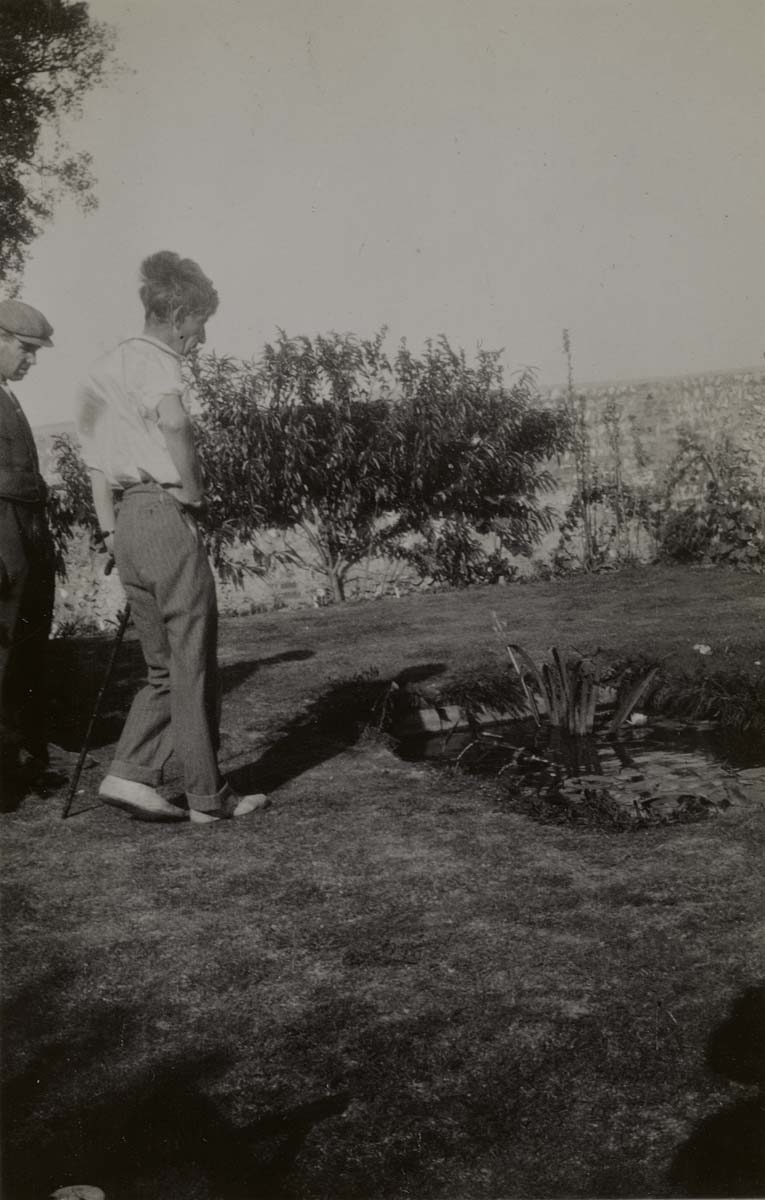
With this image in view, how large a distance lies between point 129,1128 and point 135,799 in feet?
5.60

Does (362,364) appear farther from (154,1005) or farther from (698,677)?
(154,1005)

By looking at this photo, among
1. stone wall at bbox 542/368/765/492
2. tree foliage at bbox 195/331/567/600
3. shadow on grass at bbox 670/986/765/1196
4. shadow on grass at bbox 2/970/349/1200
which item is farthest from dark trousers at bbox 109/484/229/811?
stone wall at bbox 542/368/765/492

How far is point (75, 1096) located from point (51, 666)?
4324mm

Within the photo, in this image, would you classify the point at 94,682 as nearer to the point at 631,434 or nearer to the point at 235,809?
the point at 235,809

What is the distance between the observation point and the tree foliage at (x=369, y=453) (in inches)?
374

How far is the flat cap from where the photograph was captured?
12.7 feet

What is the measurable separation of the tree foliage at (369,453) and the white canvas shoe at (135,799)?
6203 mm

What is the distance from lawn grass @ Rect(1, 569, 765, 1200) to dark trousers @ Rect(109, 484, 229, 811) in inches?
7.9

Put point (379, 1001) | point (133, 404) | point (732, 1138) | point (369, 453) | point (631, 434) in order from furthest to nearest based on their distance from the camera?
point (631, 434) < point (369, 453) < point (133, 404) < point (379, 1001) < point (732, 1138)

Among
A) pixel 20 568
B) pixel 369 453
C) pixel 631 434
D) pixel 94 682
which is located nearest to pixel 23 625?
pixel 20 568

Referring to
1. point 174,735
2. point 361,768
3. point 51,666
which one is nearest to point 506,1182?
point 174,735

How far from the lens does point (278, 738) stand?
4531 mm

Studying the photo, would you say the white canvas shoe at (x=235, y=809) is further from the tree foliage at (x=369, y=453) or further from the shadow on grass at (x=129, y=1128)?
the tree foliage at (x=369, y=453)

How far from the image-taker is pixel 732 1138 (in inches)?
65.2
